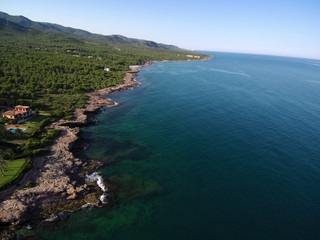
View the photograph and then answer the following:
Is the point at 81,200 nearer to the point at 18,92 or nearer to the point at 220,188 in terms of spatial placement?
the point at 220,188

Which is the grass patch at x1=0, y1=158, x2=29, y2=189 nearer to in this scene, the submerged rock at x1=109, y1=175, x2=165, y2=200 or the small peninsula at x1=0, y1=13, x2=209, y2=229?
the small peninsula at x1=0, y1=13, x2=209, y2=229

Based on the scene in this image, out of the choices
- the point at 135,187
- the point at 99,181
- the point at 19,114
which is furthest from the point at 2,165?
the point at 135,187

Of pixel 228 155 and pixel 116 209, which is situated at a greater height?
pixel 228 155

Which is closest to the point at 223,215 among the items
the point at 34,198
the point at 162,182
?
the point at 162,182

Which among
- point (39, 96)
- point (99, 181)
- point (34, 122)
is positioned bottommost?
point (99, 181)

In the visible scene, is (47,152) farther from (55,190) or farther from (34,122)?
(34,122)

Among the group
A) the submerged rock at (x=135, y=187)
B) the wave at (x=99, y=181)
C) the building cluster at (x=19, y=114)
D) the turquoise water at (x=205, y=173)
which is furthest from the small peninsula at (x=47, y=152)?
the turquoise water at (x=205, y=173)
